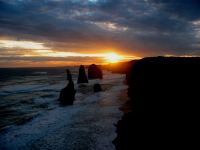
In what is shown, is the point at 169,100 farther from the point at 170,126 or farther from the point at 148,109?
the point at 148,109

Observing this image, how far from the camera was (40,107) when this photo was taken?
32656mm

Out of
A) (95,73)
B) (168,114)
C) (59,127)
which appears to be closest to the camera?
(168,114)

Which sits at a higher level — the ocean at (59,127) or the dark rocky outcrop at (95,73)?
the dark rocky outcrop at (95,73)

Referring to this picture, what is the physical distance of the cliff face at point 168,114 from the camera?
15516 millimetres

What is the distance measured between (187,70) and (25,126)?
1829cm

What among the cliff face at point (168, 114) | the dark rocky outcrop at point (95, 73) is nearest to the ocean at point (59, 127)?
the cliff face at point (168, 114)

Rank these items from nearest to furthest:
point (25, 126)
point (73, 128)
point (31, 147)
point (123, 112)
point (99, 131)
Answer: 1. point (31, 147)
2. point (99, 131)
3. point (73, 128)
4. point (25, 126)
5. point (123, 112)

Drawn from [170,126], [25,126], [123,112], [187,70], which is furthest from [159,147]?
[25,126]

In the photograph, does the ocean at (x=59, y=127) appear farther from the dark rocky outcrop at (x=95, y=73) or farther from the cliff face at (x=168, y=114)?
the dark rocky outcrop at (x=95, y=73)

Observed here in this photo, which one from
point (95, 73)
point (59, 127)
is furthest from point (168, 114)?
point (95, 73)

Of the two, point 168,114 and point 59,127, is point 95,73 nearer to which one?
point 59,127

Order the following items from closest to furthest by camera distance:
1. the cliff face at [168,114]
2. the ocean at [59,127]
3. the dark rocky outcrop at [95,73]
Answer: the cliff face at [168,114]
the ocean at [59,127]
the dark rocky outcrop at [95,73]

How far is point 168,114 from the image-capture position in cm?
1825

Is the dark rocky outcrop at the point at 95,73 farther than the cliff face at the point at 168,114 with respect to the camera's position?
Yes
